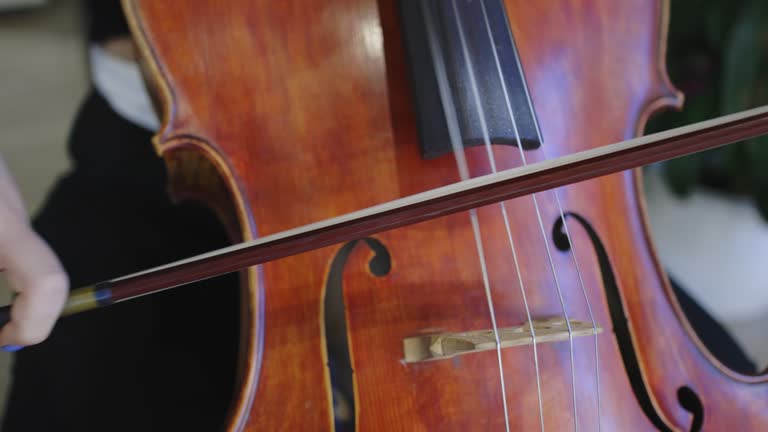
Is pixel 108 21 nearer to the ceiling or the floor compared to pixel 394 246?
nearer to the ceiling

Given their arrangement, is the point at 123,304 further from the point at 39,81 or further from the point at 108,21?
the point at 39,81

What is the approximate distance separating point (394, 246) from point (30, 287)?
27cm

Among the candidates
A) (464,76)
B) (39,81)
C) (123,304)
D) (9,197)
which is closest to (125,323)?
(123,304)

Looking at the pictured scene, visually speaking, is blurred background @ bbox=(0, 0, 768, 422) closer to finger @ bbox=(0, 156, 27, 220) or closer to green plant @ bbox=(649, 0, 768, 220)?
green plant @ bbox=(649, 0, 768, 220)

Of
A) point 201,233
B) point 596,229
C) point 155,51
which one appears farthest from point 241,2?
point 596,229

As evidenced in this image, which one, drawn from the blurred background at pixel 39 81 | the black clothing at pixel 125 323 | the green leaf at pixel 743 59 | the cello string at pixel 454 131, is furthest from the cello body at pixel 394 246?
the blurred background at pixel 39 81

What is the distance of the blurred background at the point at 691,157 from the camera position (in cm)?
106

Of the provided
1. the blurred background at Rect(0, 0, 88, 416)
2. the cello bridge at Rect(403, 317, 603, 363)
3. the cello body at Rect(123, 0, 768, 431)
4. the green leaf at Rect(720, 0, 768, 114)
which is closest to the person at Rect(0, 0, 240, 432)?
the cello body at Rect(123, 0, 768, 431)

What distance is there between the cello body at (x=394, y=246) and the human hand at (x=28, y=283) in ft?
0.48

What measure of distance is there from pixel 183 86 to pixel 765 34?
3.13 feet

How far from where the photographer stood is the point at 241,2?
1.77 ft

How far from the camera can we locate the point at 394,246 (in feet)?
1.61

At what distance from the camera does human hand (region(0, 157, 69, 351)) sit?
377 mm

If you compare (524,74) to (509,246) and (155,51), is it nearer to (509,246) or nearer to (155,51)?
(509,246)
